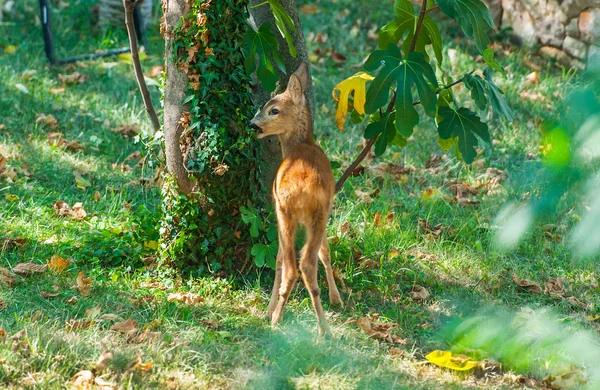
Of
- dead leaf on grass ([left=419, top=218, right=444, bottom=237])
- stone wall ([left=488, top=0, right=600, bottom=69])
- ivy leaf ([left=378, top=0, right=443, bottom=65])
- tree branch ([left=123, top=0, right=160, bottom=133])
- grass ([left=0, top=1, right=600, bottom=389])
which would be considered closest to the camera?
grass ([left=0, top=1, right=600, bottom=389])

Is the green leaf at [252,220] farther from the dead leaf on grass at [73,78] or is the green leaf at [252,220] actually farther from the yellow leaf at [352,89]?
the dead leaf on grass at [73,78]

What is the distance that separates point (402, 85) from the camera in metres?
4.38

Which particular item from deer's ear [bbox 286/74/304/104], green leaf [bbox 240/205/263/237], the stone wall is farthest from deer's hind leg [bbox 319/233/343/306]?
the stone wall

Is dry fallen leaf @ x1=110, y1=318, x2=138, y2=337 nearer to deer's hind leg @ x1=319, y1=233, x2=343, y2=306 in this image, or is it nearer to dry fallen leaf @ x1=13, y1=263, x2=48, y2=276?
dry fallen leaf @ x1=13, y1=263, x2=48, y2=276

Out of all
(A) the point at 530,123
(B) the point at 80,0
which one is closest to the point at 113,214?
(A) the point at 530,123

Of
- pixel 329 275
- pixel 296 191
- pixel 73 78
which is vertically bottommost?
pixel 329 275

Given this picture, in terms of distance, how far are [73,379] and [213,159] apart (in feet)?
5.74

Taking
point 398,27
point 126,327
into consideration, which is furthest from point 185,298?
point 398,27

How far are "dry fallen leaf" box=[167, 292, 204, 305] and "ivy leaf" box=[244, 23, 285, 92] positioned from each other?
1455mm

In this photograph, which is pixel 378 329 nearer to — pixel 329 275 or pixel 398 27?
pixel 329 275

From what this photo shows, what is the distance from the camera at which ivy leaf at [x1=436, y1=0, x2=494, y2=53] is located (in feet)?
14.2

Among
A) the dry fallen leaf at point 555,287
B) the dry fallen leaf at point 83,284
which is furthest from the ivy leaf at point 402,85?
the dry fallen leaf at point 83,284

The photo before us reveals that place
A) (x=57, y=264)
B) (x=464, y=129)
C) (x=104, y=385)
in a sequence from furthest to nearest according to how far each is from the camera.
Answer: (x=57, y=264)
(x=464, y=129)
(x=104, y=385)

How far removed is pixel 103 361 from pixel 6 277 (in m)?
1.44
